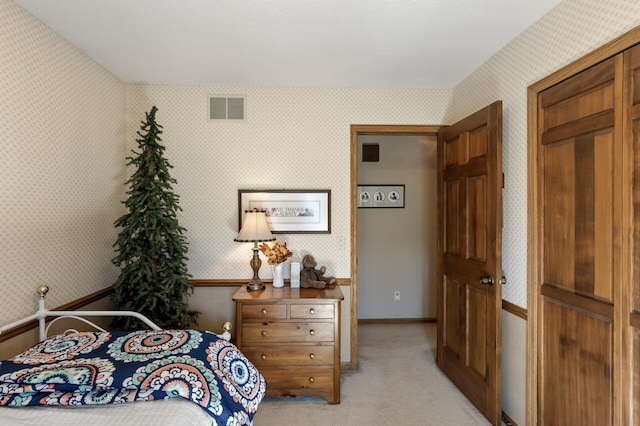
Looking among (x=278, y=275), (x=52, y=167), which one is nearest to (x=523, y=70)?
(x=278, y=275)

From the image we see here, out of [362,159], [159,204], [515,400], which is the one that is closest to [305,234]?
[159,204]

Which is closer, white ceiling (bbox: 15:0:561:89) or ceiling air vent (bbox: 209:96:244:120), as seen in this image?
white ceiling (bbox: 15:0:561:89)

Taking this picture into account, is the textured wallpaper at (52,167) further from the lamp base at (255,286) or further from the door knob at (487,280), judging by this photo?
the door knob at (487,280)

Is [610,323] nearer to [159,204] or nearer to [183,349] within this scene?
[183,349]

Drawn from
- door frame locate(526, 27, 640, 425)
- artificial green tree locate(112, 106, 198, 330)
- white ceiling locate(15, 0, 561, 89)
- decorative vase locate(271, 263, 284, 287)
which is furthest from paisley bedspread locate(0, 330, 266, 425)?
white ceiling locate(15, 0, 561, 89)

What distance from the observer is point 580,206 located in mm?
1813

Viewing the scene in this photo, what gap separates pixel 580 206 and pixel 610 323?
1.87ft

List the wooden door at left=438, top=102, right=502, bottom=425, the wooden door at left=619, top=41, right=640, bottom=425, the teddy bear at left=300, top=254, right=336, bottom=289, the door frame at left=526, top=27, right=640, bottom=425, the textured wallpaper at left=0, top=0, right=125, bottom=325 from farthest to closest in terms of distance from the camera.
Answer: the teddy bear at left=300, top=254, right=336, bottom=289 < the wooden door at left=438, top=102, right=502, bottom=425 < the door frame at left=526, top=27, right=640, bottom=425 < the textured wallpaper at left=0, top=0, right=125, bottom=325 < the wooden door at left=619, top=41, right=640, bottom=425

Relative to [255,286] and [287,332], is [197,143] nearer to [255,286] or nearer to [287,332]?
[255,286]

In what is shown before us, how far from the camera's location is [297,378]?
105 inches

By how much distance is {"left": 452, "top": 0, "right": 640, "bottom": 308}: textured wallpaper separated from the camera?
5.68 feet

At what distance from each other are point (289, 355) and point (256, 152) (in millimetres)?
1768

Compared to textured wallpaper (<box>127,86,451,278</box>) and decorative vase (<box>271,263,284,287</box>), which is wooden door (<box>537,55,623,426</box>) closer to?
textured wallpaper (<box>127,86,451,278</box>)

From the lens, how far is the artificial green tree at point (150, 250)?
2.59m
